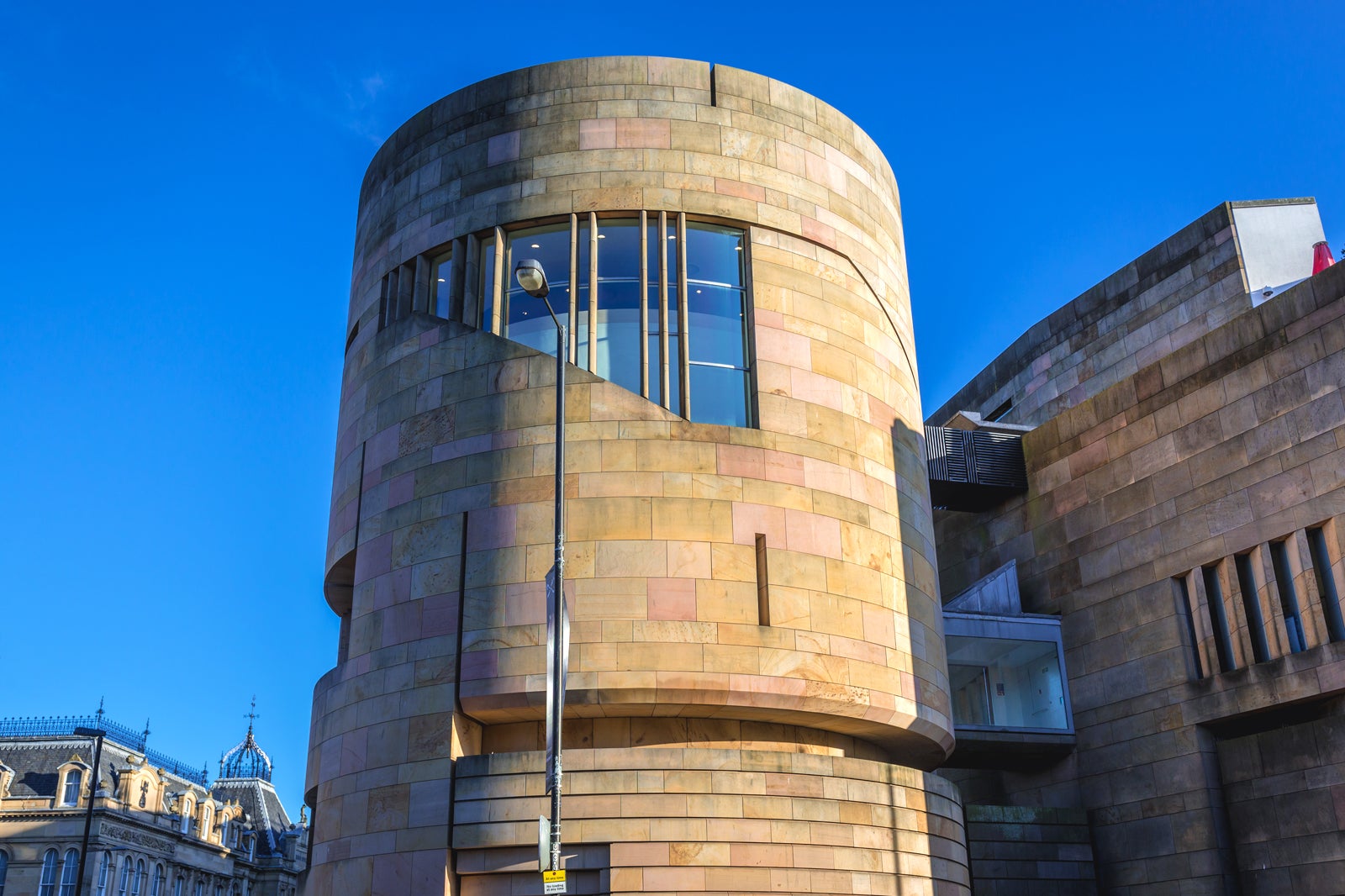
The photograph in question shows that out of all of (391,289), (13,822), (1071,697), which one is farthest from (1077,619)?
(13,822)

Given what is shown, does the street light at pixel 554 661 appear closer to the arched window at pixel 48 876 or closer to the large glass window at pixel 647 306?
→ the large glass window at pixel 647 306

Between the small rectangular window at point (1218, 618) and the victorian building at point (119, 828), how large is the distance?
5794 cm

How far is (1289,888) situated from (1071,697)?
7905mm

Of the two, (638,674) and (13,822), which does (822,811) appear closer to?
(638,674)

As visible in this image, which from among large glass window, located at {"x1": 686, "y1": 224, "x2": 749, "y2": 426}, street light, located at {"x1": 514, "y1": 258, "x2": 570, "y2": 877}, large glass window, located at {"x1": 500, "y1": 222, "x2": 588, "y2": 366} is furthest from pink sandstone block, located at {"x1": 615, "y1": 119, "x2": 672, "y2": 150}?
street light, located at {"x1": 514, "y1": 258, "x2": 570, "y2": 877}

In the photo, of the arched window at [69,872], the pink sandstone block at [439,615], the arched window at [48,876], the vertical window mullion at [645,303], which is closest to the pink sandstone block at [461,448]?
the pink sandstone block at [439,615]

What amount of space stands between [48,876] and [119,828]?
619 cm

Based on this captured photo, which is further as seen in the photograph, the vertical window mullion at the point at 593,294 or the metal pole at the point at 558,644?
the vertical window mullion at the point at 593,294

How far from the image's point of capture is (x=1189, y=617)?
104 feet

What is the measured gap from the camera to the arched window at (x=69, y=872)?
8175 centimetres

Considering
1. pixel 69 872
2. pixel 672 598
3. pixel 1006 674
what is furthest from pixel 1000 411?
pixel 69 872

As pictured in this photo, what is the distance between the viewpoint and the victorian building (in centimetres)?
8219

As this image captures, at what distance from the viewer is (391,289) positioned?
2950cm

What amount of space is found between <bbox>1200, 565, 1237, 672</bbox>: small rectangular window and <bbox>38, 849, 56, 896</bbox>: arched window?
80.3m
